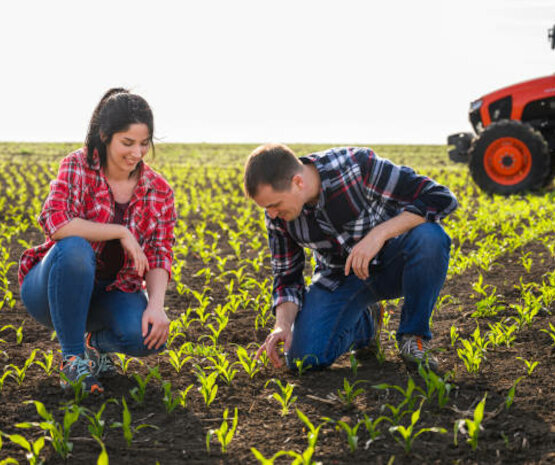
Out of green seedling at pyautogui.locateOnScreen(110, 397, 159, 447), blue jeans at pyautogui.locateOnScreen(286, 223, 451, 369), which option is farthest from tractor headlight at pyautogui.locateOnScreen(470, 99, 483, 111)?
green seedling at pyautogui.locateOnScreen(110, 397, 159, 447)

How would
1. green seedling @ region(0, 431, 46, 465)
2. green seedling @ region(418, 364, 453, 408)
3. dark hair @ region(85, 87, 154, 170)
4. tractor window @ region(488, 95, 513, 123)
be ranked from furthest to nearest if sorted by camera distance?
tractor window @ region(488, 95, 513, 123) < dark hair @ region(85, 87, 154, 170) < green seedling @ region(418, 364, 453, 408) < green seedling @ region(0, 431, 46, 465)

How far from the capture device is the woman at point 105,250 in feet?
10.5

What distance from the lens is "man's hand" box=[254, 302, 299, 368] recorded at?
3.42 metres

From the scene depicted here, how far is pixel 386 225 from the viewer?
339 cm

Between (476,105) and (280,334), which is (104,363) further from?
(476,105)

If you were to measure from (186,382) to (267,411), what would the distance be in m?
0.57

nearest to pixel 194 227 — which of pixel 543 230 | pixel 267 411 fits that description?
pixel 543 230

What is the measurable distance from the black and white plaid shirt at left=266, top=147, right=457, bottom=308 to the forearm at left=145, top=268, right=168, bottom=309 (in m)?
0.60

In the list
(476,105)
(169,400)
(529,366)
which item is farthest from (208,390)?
(476,105)

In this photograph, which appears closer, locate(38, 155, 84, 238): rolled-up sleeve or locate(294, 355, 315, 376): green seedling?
locate(38, 155, 84, 238): rolled-up sleeve

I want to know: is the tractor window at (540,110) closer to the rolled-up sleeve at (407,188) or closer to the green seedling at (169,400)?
the rolled-up sleeve at (407,188)

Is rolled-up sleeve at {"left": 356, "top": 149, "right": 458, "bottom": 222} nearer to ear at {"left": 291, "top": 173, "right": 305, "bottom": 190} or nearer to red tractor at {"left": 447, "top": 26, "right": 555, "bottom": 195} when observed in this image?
ear at {"left": 291, "top": 173, "right": 305, "bottom": 190}

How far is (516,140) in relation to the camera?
10.3 m

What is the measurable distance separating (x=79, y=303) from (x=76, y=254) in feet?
0.75
